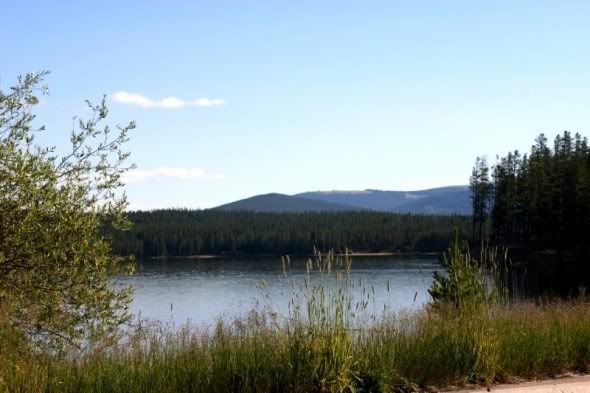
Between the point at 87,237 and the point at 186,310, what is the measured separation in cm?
3577

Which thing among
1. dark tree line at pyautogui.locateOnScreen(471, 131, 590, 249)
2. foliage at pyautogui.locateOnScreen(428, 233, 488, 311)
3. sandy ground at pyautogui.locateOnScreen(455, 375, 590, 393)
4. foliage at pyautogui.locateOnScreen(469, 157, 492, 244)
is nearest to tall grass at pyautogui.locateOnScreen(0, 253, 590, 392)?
sandy ground at pyautogui.locateOnScreen(455, 375, 590, 393)

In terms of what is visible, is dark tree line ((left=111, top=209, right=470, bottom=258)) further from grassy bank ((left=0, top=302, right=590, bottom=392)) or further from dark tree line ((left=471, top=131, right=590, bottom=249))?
grassy bank ((left=0, top=302, right=590, bottom=392))

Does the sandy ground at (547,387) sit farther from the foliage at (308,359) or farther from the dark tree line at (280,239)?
the dark tree line at (280,239)

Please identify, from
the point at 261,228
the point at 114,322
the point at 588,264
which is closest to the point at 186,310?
the point at 114,322

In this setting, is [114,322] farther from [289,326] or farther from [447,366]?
[447,366]

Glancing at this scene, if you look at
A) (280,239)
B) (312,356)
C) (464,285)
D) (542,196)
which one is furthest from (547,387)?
(280,239)

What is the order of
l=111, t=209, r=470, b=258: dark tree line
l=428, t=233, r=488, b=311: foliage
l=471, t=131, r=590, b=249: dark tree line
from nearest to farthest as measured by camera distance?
l=428, t=233, r=488, b=311: foliage, l=471, t=131, r=590, b=249: dark tree line, l=111, t=209, r=470, b=258: dark tree line

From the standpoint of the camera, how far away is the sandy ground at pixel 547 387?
8.75m

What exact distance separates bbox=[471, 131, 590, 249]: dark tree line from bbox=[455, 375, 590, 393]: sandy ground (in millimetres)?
64108

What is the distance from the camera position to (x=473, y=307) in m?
10.5

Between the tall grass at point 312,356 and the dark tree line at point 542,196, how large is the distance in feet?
208

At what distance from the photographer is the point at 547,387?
8.96 m

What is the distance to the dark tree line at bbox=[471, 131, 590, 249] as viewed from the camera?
7981 centimetres

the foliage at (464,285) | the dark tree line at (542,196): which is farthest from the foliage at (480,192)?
the foliage at (464,285)
